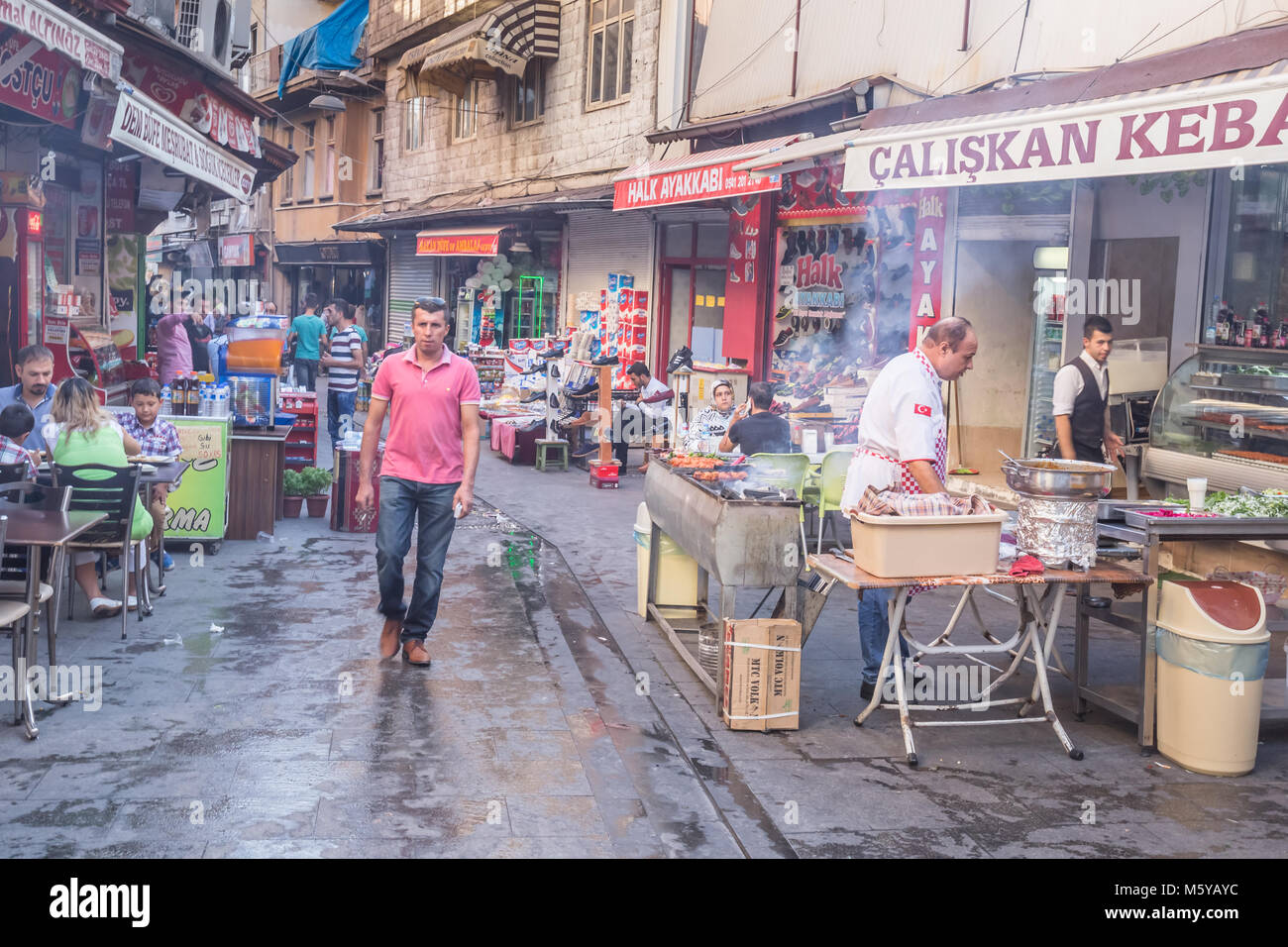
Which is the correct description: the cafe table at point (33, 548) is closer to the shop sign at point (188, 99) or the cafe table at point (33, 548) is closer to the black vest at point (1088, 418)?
the black vest at point (1088, 418)

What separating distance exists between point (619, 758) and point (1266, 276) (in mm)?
6723

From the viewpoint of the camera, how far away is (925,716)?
21.4ft

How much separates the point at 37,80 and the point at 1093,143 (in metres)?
7.42

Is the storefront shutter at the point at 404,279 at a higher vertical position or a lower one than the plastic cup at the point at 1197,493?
higher

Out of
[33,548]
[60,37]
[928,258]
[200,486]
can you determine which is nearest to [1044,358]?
[928,258]

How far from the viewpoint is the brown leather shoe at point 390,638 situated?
23.5ft

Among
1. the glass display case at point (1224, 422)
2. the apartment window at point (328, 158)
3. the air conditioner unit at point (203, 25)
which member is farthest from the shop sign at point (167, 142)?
the apartment window at point (328, 158)

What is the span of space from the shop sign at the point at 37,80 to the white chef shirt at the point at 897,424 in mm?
6397

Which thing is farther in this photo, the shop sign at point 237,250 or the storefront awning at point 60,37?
the shop sign at point 237,250

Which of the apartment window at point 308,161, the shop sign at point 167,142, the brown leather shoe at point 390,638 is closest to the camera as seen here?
the brown leather shoe at point 390,638

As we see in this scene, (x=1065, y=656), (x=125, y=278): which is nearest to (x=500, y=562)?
(x=1065, y=656)

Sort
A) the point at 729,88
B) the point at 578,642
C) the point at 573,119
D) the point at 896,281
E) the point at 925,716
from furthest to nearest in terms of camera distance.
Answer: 1. the point at 573,119
2. the point at 729,88
3. the point at 896,281
4. the point at 578,642
5. the point at 925,716

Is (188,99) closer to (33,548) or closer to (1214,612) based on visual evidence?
(33,548)
